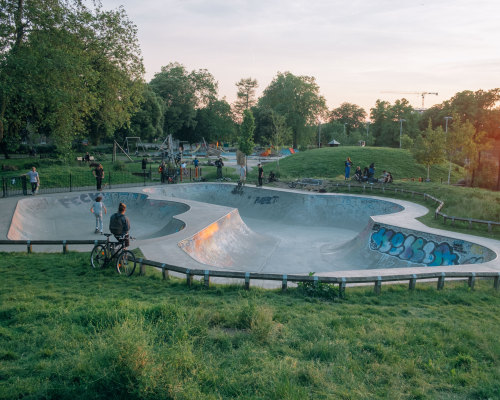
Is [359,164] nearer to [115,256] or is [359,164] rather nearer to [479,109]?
[479,109]

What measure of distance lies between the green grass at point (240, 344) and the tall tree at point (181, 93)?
218ft

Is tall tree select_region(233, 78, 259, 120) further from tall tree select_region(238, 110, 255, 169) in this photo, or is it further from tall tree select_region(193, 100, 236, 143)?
tall tree select_region(238, 110, 255, 169)

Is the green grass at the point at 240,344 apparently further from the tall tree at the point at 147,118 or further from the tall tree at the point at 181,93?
Result: the tall tree at the point at 181,93

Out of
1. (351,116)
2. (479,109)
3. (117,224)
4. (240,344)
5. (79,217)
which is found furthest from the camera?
(351,116)

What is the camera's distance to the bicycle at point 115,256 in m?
10.0

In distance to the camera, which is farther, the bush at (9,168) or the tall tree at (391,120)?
the tall tree at (391,120)

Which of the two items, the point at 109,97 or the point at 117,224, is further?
the point at 109,97

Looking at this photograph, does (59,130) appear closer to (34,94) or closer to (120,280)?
(34,94)

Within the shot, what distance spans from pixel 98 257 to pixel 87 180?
70.6ft

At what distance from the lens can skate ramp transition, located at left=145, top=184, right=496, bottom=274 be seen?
1404 cm

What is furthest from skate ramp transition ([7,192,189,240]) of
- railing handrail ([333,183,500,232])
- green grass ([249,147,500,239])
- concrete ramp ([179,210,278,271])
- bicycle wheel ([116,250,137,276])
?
green grass ([249,147,500,239])

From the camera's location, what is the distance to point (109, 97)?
1064 inches

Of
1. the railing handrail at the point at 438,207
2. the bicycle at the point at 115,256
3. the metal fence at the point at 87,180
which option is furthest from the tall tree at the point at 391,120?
the bicycle at the point at 115,256

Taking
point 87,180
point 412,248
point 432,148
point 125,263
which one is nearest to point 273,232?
point 412,248
